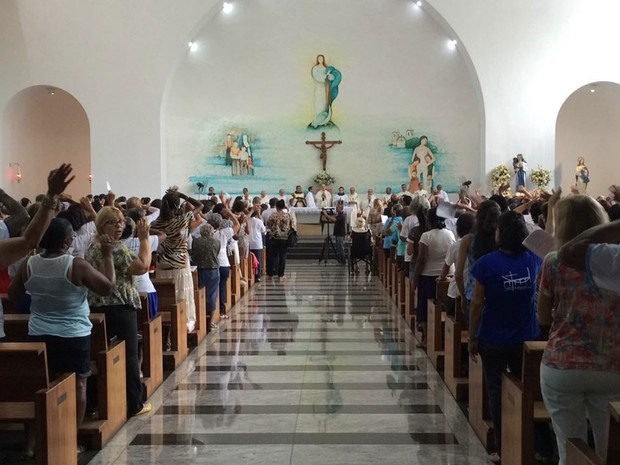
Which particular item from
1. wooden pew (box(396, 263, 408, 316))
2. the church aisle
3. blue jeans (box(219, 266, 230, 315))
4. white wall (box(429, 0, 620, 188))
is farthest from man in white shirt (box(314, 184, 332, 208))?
the church aisle

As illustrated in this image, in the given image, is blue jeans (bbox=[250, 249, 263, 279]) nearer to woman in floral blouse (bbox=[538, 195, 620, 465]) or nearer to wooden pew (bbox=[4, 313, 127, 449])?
wooden pew (bbox=[4, 313, 127, 449])

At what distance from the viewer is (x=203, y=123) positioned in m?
24.6

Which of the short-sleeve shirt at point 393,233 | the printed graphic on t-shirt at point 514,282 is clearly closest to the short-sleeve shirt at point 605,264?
the printed graphic on t-shirt at point 514,282

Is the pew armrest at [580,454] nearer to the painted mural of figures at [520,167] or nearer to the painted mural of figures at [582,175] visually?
the painted mural of figures at [520,167]

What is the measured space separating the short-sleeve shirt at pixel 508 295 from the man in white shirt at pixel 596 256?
153 centimetres

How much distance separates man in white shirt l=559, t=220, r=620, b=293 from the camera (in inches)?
109

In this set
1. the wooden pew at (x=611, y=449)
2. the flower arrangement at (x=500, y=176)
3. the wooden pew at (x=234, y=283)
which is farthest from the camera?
the flower arrangement at (x=500, y=176)

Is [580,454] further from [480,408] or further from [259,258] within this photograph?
[259,258]

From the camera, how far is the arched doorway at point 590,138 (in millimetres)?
24938

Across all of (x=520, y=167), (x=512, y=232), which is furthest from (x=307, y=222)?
(x=512, y=232)

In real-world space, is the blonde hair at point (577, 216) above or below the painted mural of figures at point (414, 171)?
below

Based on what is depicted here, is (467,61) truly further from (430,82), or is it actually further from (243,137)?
(243,137)

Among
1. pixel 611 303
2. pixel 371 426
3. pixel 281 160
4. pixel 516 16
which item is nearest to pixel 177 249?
pixel 371 426

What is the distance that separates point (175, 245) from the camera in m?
7.85
